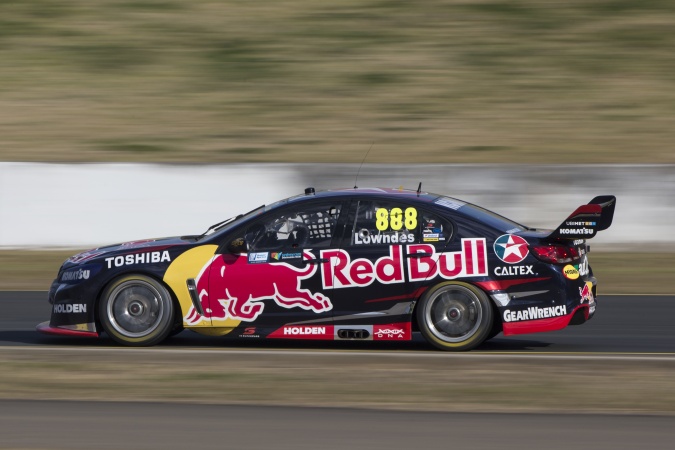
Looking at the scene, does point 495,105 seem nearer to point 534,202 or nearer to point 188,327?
point 534,202

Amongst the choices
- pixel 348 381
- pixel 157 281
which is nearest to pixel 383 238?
pixel 348 381

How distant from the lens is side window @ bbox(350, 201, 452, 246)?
26.9 ft

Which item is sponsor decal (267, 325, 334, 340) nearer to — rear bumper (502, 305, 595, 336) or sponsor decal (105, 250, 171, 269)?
sponsor decal (105, 250, 171, 269)

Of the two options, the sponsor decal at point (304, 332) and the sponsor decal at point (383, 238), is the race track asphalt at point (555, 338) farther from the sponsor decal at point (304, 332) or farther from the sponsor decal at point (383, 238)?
the sponsor decal at point (383, 238)

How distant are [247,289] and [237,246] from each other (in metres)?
0.34

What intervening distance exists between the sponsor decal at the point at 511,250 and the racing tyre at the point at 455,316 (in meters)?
0.32

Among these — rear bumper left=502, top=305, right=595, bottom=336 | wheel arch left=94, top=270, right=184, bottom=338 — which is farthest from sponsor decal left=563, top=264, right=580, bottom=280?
wheel arch left=94, top=270, right=184, bottom=338

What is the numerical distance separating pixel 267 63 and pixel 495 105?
Answer: 5.23 m

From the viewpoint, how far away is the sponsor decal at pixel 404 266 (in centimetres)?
807

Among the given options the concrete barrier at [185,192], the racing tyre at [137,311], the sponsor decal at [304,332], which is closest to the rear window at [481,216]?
the sponsor decal at [304,332]

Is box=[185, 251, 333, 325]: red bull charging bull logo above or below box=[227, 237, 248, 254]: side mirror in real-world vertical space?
below

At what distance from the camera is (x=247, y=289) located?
8.23m

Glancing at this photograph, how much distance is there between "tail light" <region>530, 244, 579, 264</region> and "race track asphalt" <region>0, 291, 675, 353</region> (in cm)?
80

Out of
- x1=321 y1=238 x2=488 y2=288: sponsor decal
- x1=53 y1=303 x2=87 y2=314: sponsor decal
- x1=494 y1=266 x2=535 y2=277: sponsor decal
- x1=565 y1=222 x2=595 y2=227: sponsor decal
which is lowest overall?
x1=53 y1=303 x2=87 y2=314: sponsor decal
